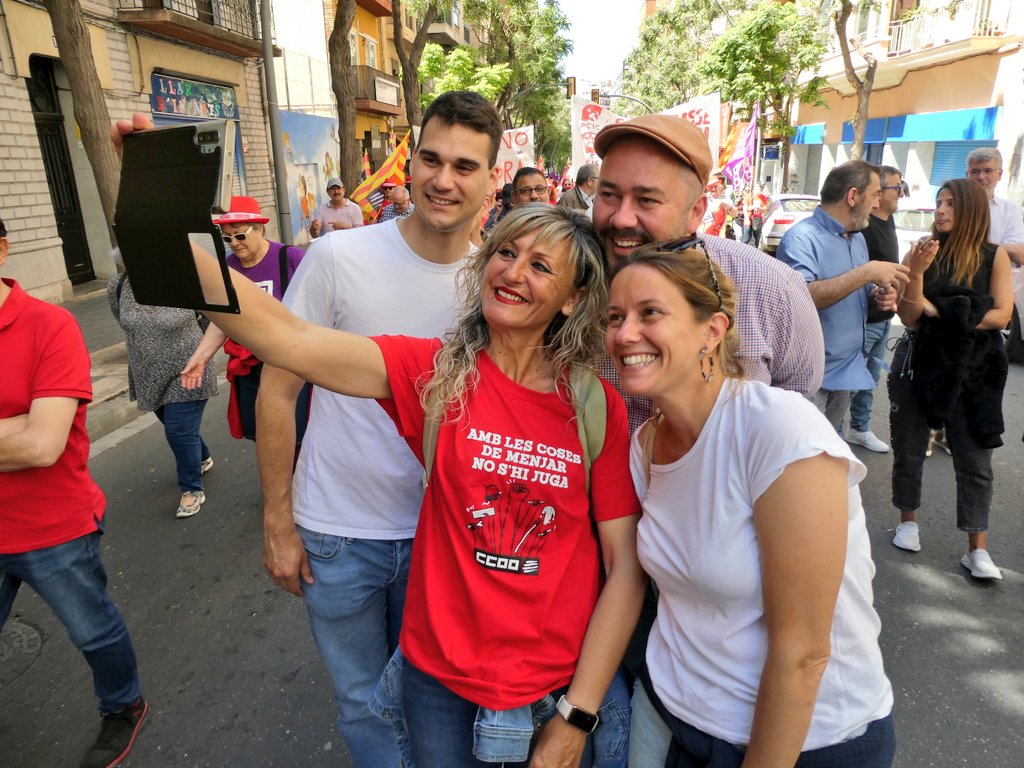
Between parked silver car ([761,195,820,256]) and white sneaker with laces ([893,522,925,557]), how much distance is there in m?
11.1

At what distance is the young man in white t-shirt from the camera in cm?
206

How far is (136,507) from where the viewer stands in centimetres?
476

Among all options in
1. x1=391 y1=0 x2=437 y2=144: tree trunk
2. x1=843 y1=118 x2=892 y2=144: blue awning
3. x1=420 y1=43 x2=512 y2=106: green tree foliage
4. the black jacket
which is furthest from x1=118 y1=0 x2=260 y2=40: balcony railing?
x1=843 y1=118 x2=892 y2=144: blue awning

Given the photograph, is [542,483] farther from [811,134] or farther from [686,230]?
[811,134]

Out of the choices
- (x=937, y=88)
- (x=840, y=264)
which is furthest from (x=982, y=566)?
(x=937, y=88)

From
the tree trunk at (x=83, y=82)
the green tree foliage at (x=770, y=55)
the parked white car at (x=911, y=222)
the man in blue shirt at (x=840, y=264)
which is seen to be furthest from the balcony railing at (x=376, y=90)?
the man in blue shirt at (x=840, y=264)

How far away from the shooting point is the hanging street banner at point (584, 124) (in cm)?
1195

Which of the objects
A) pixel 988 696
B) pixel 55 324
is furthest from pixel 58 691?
pixel 988 696

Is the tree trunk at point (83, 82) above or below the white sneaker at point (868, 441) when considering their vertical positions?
above

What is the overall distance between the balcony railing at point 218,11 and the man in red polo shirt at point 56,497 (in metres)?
13.8

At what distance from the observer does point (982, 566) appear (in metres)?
3.79

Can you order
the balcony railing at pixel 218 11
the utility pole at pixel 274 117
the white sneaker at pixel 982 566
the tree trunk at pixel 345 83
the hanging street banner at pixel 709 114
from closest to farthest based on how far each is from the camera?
Result: the white sneaker at pixel 982 566, the utility pole at pixel 274 117, the hanging street banner at pixel 709 114, the tree trunk at pixel 345 83, the balcony railing at pixel 218 11

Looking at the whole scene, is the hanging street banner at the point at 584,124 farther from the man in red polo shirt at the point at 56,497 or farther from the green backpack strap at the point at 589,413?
the green backpack strap at the point at 589,413

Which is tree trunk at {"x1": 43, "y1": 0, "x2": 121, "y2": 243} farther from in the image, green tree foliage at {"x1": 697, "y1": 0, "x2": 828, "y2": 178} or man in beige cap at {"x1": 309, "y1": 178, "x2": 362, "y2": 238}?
green tree foliage at {"x1": 697, "y1": 0, "x2": 828, "y2": 178}
